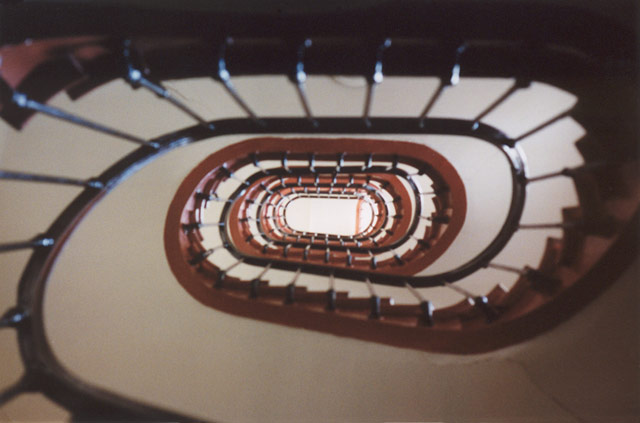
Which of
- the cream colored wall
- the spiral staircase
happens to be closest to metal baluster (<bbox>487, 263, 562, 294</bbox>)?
the spiral staircase

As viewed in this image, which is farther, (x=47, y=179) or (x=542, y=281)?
(x=542, y=281)

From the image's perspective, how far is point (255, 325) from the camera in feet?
5.58

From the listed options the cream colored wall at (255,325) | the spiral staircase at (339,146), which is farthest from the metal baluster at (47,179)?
the cream colored wall at (255,325)

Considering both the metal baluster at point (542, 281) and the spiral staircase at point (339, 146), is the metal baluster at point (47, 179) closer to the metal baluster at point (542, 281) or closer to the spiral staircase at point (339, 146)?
the spiral staircase at point (339, 146)

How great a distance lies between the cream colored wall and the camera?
1.17 metres

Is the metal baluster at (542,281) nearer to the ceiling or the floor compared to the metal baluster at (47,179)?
nearer to the floor

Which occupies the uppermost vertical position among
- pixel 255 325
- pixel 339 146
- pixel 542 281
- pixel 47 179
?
pixel 339 146

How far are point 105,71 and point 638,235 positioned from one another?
1.82 m

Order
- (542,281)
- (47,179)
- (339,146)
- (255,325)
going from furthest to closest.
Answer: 1. (339,146)
2. (255,325)
3. (542,281)
4. (47,179)

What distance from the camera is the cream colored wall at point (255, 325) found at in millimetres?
1173

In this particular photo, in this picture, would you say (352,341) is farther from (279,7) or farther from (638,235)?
(279,7)

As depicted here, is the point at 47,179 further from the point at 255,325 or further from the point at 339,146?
the point at 339,146

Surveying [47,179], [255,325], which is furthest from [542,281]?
[47,179]

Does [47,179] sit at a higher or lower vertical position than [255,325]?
higher
